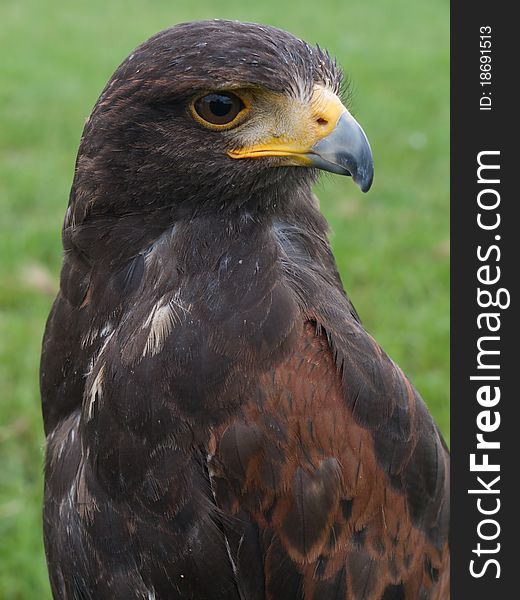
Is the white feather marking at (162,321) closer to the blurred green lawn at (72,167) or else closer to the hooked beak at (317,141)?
the hooked beak at (317,141)

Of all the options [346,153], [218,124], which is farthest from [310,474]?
[218,124]

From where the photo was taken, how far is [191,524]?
2654mm

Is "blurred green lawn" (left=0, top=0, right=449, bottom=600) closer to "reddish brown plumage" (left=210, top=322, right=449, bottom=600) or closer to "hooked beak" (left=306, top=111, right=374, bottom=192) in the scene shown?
"hooked beak" (left=306, top=111, right=374, bottom=192)

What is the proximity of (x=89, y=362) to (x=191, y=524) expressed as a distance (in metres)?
0.61

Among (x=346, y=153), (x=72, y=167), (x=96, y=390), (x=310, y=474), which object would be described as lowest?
(x=310, y=474)

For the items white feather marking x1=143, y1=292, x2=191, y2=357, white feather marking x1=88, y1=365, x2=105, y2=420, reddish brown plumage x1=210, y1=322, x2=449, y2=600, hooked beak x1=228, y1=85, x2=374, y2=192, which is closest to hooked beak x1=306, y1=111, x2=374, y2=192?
hooked beak x1=228, y1=85, x2=374, y2=192

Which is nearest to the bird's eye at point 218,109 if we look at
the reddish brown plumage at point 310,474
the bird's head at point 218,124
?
the bird's head at point 218,124

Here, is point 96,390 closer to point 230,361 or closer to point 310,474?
point 230,361

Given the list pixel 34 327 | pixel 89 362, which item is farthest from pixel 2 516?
pixel 89 362

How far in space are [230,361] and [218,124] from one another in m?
0.66

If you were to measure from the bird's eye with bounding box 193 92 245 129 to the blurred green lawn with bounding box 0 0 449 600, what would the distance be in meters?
0.59

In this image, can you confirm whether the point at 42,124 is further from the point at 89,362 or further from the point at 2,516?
the point at 89,362

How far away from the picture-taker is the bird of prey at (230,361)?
2580 mm

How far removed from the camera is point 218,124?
8.53ft
